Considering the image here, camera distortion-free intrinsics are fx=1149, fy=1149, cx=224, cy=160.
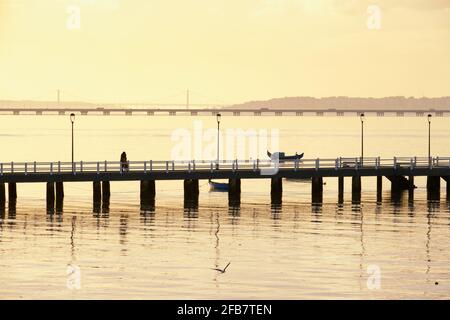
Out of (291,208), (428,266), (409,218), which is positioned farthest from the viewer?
(291,208)

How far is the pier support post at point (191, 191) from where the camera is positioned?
3059 inches

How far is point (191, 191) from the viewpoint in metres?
78.0

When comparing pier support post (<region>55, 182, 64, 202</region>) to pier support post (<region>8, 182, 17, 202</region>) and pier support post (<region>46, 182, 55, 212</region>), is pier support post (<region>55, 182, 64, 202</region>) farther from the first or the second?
pier support post (<region>8, 182, 17, 202</region>)

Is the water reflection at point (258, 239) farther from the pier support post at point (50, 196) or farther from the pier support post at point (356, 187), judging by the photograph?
the pier support post at point (356, 187)

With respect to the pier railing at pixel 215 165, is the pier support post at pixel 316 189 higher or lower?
Answer: lower

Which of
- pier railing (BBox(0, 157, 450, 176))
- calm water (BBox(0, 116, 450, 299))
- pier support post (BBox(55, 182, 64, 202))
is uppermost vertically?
pier railing (BBox(0, 157, 450, 176))

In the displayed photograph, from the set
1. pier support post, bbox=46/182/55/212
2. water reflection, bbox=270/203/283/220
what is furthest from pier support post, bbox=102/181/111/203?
water reflection, bbox=270/203/283/220

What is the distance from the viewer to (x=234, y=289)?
44312 mm

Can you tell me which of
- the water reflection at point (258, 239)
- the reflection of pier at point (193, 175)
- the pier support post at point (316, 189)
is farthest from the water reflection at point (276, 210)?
the pier support post at point (316, 189)

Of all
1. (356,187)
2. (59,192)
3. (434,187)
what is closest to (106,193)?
(59,192)

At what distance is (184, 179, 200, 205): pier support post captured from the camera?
255ft

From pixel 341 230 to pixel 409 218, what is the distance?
7.86 m
